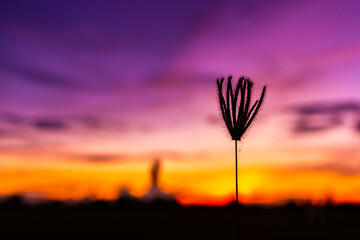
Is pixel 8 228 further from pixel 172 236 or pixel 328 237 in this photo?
pixel 328 237

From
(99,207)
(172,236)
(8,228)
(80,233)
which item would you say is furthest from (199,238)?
(99,207)

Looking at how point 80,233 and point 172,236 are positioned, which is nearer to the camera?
point 172,236

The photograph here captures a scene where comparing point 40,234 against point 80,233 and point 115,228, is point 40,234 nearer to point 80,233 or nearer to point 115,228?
point 80,233

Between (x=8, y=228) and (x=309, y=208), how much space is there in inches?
783

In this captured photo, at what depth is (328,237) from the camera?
26000mm

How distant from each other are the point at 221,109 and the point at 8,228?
923 inches

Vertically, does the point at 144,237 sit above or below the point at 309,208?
below

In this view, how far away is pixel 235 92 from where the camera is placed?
1091 cm

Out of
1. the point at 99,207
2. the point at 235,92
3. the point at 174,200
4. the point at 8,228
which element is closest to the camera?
the point at 235,92

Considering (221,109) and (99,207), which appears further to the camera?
(99,207)

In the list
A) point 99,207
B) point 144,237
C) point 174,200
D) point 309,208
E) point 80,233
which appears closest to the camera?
point 309,208

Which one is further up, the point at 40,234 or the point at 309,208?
the point at 309,208

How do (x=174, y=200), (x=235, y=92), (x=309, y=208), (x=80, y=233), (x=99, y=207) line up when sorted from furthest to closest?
(x=99, y=207) → (x=174, y=200) → (x=80, y=233) → (x=309, y=208) → (x=235, y=92)

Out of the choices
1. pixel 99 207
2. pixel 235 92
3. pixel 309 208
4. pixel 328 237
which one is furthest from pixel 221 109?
pixel 99 207
